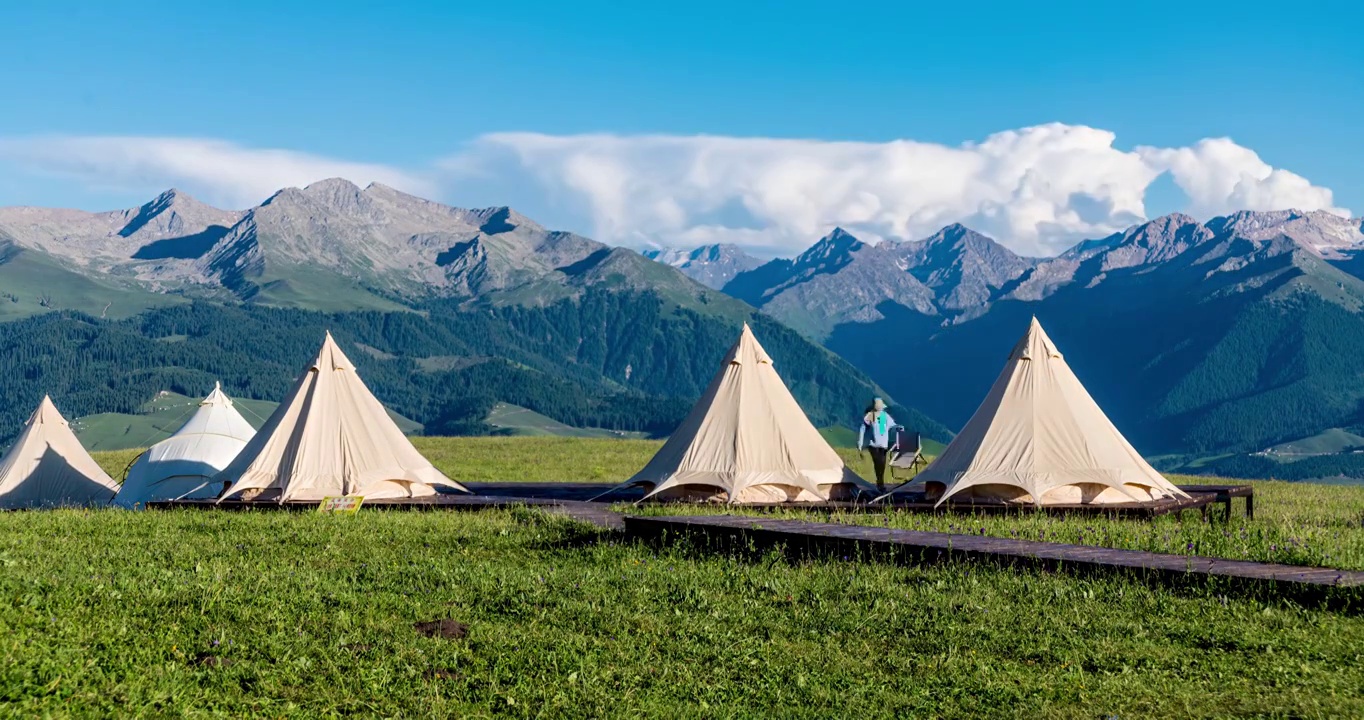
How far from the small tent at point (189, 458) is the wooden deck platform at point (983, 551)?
758 inches

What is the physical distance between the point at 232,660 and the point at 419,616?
2393mm

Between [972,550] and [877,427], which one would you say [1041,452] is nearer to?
[877,427]

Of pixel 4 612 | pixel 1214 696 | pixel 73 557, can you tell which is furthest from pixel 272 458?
pixel 1214 696

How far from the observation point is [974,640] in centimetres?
1170

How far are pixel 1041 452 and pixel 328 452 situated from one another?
658 inches

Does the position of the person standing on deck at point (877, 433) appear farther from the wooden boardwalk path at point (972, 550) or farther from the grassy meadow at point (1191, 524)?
the wooden boardwalk path at point (972, 550)

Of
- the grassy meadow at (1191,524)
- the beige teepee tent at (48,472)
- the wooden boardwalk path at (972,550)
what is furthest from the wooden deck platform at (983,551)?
the beige teepee tent at (48,472)

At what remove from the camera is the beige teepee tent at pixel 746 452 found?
29.3 m

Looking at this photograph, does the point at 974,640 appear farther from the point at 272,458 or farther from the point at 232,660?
the point at 272,458

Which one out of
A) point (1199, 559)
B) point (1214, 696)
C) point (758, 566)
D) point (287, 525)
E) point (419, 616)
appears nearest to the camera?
point (1214, 696)

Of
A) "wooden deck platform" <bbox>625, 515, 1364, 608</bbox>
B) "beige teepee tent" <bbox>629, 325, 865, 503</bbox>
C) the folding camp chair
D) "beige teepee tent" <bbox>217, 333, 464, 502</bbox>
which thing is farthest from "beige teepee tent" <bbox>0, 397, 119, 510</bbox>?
"wooden deck platform" <bbox>625, 515, 1364, 608</bbox>

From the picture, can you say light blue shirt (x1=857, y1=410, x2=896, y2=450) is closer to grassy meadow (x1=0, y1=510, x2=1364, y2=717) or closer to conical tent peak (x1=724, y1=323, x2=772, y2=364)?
conical tent peak (x1=724, y1=323, x2=772, y2=364)

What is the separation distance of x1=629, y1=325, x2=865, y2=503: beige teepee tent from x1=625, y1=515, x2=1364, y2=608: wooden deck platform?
30.8ft

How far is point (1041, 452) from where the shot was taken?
2755cm
